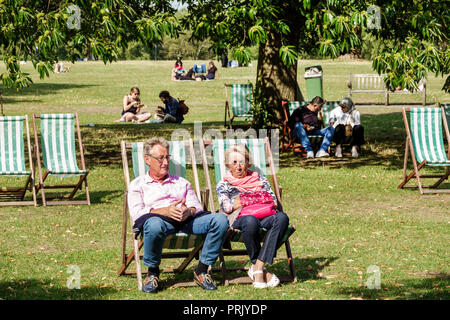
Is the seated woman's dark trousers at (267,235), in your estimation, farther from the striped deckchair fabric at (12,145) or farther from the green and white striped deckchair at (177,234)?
the striped deckchair fabric at (12,145)

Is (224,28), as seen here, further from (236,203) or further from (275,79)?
(236,203)

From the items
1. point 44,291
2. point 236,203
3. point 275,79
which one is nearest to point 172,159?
point 236,203

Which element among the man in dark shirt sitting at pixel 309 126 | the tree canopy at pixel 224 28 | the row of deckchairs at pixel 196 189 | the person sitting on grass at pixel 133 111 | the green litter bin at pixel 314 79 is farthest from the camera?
the person sitting on grass at pixel 133 111

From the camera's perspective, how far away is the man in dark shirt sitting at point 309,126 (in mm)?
14070

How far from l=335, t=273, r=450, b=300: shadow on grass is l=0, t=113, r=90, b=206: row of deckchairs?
4833 millimetres

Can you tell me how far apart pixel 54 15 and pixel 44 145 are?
176 cm

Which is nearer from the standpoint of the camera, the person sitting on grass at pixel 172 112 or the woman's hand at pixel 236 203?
the woman's hand at pixel 236 203

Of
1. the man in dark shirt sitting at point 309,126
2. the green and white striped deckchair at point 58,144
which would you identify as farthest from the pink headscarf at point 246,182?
the man in dark shirt sitting at point 309,126

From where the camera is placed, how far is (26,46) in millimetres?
11773

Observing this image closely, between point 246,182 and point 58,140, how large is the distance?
4.74 metres

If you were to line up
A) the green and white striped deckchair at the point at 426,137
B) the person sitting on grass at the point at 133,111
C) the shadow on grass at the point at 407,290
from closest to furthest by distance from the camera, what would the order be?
the shadow on grass at the point at 407,290
the green and white striped deckchair at the point at 426,137
the person sitting on grass at the point at 133,111

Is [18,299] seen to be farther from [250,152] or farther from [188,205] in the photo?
[250,152]

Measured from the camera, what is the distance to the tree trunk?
50.8ft
